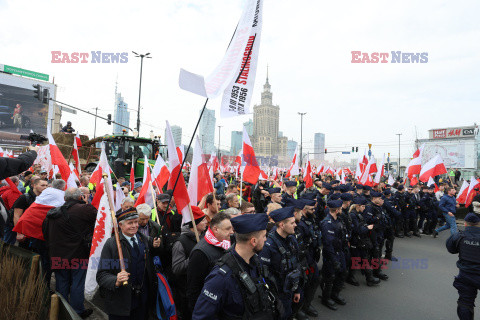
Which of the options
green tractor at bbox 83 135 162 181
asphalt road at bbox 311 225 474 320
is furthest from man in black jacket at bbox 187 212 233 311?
green tractor at bbox 83 135 162 181

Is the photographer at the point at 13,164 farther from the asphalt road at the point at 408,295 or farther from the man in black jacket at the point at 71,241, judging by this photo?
the asphalt road at the point at 408,295

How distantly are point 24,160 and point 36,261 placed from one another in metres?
1.42

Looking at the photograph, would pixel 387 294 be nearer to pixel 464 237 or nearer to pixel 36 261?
pixel 464 237

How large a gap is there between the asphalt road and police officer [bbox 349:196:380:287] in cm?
32

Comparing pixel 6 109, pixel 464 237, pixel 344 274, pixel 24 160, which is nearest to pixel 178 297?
pixel 24 160

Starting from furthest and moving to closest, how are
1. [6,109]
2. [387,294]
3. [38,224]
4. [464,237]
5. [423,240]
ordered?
[6,109]
[423,240]
[387,294]
[38,224]
[464,237]

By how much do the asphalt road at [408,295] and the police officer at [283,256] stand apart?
1877 mm

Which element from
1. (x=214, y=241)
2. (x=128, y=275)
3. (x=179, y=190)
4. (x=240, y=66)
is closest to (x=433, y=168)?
(x=240, y=66)

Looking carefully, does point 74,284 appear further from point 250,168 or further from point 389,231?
point 389,231

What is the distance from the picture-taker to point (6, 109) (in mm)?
61719

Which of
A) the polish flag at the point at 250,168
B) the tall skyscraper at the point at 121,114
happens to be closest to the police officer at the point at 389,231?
the polish flag at the point at 250,168

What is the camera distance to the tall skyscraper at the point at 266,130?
104688mm

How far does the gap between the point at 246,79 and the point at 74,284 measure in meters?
4.01

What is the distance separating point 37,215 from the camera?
4.73 metres
